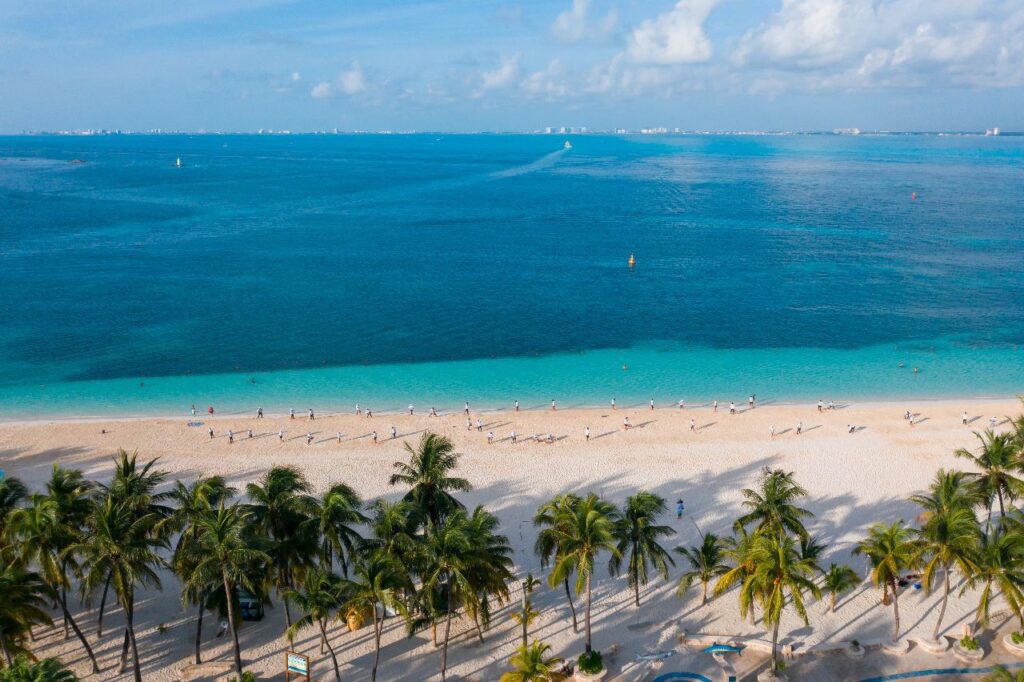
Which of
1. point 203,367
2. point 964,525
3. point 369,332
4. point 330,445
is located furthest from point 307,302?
point 964,525

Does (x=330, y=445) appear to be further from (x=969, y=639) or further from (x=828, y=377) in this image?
(x=828, y=377)

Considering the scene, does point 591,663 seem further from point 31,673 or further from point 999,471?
point 999,471

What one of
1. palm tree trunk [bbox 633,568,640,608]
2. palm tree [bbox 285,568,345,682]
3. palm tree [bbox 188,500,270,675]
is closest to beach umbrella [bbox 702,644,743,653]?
palm tree trunk [bbox 633,568,640,608]

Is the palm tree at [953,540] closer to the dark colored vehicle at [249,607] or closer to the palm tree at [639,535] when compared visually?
the palm tree at [639,535]

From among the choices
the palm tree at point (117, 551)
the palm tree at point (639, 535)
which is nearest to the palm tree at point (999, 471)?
the palm tree at point (639, 535)

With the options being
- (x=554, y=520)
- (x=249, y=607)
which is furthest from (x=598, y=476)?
(x=249, y=607)

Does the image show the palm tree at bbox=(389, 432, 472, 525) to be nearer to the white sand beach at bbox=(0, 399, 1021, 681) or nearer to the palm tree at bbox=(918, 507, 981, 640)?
the white sand beach at bbox=(0, 399, 1021, 681)
